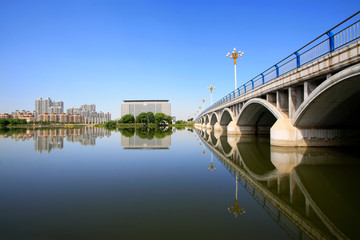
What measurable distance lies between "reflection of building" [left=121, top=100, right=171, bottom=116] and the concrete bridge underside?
153m

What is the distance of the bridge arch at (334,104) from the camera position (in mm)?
9531

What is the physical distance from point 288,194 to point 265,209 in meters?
1.25

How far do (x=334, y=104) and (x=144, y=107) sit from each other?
161632mm

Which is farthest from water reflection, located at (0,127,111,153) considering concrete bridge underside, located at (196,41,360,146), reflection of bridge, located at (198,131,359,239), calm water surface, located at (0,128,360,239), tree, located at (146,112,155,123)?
tree, located at (146,112,155,123)

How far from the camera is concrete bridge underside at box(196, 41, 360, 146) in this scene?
950 centimetres

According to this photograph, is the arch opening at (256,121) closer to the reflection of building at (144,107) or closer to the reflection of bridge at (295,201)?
the reflection of bridge at (295,201)

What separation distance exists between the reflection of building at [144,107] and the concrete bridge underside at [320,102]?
153025 millimetres

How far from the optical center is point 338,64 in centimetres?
939

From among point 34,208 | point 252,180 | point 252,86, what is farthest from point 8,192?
point 252,86

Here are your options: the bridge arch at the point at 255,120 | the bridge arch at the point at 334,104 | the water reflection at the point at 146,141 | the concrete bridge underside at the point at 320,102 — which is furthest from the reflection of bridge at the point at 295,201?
the bridge arch at the point at 255,120

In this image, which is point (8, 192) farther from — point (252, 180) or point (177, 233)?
point (252, 180)

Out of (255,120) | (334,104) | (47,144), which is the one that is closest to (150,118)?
(255,120)

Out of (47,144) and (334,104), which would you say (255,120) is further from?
(47,144)

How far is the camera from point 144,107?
169m
